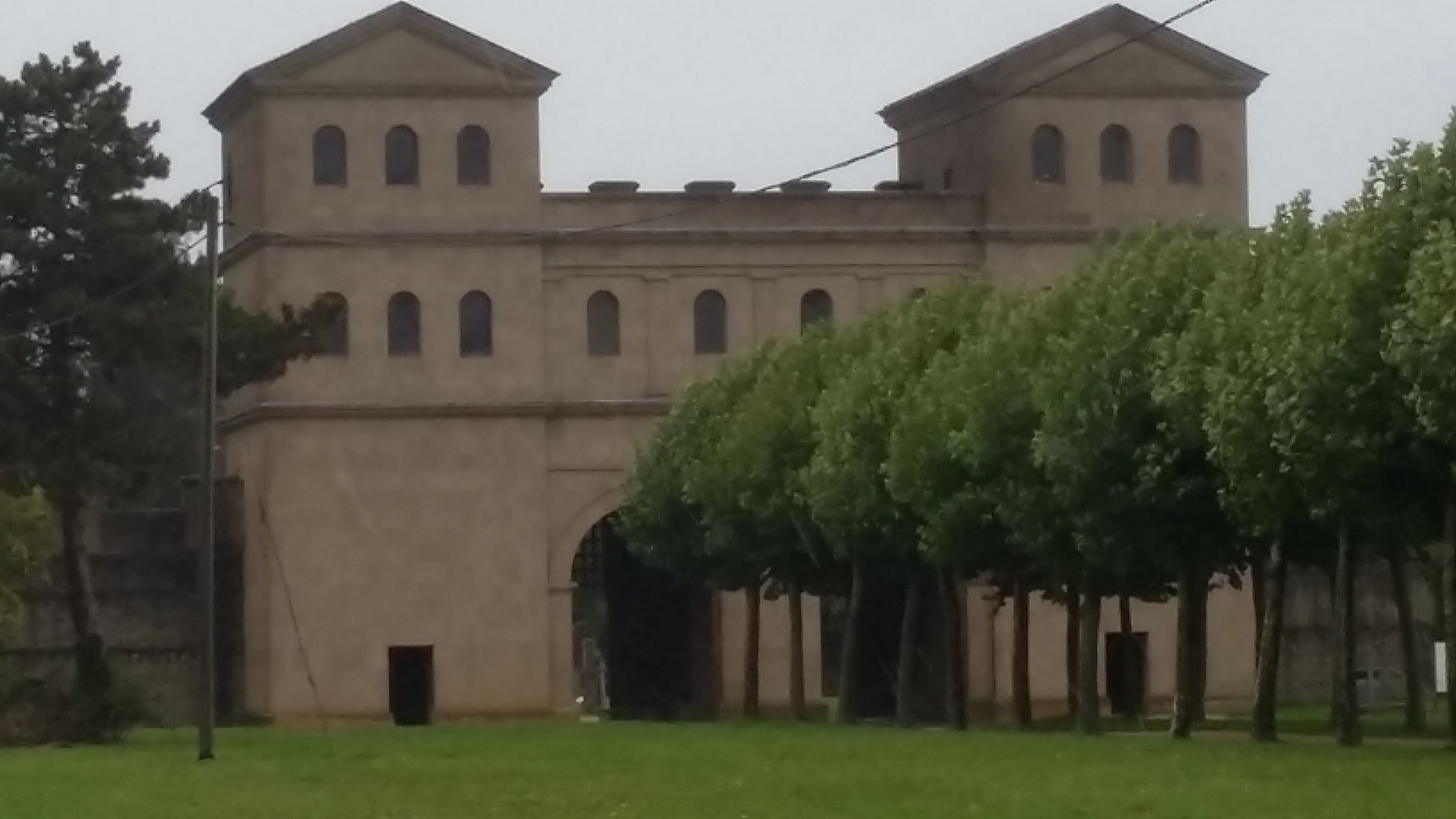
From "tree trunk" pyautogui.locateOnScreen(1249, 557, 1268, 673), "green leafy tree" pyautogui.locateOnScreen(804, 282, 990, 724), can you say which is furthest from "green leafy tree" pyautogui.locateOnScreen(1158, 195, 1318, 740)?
"green leafy tree" pyautogui.locateOnScreen(804, 282, 990, 724)

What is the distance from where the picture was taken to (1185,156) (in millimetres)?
80562

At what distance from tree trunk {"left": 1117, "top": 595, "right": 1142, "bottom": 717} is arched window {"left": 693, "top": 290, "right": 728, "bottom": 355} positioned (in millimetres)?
10762

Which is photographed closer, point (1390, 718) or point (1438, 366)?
point (1438, 366)

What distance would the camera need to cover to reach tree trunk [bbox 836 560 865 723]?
62219 millimetres

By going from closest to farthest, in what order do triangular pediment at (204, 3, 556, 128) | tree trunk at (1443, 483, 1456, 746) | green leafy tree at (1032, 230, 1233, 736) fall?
tree trunk at (1443, 483, 1456, 746), green leafy tree at (1032, 230, 1233, 736), triangular pediment at (204, 3, 556, 128)

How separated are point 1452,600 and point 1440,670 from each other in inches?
995

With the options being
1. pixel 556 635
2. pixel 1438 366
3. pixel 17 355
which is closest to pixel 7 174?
pixel 17 355

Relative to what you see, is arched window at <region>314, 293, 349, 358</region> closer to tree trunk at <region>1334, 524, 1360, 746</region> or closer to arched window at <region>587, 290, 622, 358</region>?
arched window at <region>587, 290, 622, 358</region>

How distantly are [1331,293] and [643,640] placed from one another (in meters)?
45.7

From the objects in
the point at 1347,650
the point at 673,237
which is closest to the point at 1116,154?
the point at 673,237

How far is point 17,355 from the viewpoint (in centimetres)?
6156

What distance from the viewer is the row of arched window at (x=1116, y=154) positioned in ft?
263

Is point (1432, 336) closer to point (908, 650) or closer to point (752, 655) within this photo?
point (908, 650)

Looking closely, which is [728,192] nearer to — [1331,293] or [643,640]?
[643,640]
